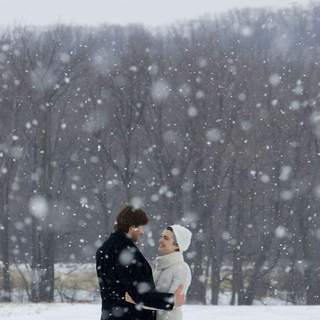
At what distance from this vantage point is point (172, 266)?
4477mm

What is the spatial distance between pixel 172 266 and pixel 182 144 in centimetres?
1961

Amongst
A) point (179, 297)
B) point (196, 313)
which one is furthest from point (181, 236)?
point (196, 313)

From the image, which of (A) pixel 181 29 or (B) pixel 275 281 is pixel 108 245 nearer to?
(B) pixel 275 281

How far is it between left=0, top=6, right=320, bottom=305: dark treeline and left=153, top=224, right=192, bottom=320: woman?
18.1 metres

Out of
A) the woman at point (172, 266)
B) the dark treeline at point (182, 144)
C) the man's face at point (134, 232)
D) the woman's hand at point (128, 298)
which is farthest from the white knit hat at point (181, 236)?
the dark treeline at point (182, 144)

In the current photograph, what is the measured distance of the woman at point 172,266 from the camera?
4.45 metres

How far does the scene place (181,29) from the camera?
1111 inches

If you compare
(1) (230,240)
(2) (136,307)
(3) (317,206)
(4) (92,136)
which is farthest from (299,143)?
(2) (136,307)

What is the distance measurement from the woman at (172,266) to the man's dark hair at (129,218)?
0.36 metres

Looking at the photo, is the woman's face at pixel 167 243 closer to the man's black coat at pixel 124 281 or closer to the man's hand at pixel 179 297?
the man's hand at pixel 179 297

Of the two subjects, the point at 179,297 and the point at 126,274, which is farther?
the point at 179,297

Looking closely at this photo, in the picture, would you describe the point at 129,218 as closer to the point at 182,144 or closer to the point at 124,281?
the point at 124,281

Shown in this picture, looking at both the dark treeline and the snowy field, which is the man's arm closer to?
the snowy field

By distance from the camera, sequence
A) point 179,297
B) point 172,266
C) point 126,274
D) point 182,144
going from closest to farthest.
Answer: point 126,274 < point 179,297 < point 172,266 < point 182,144
